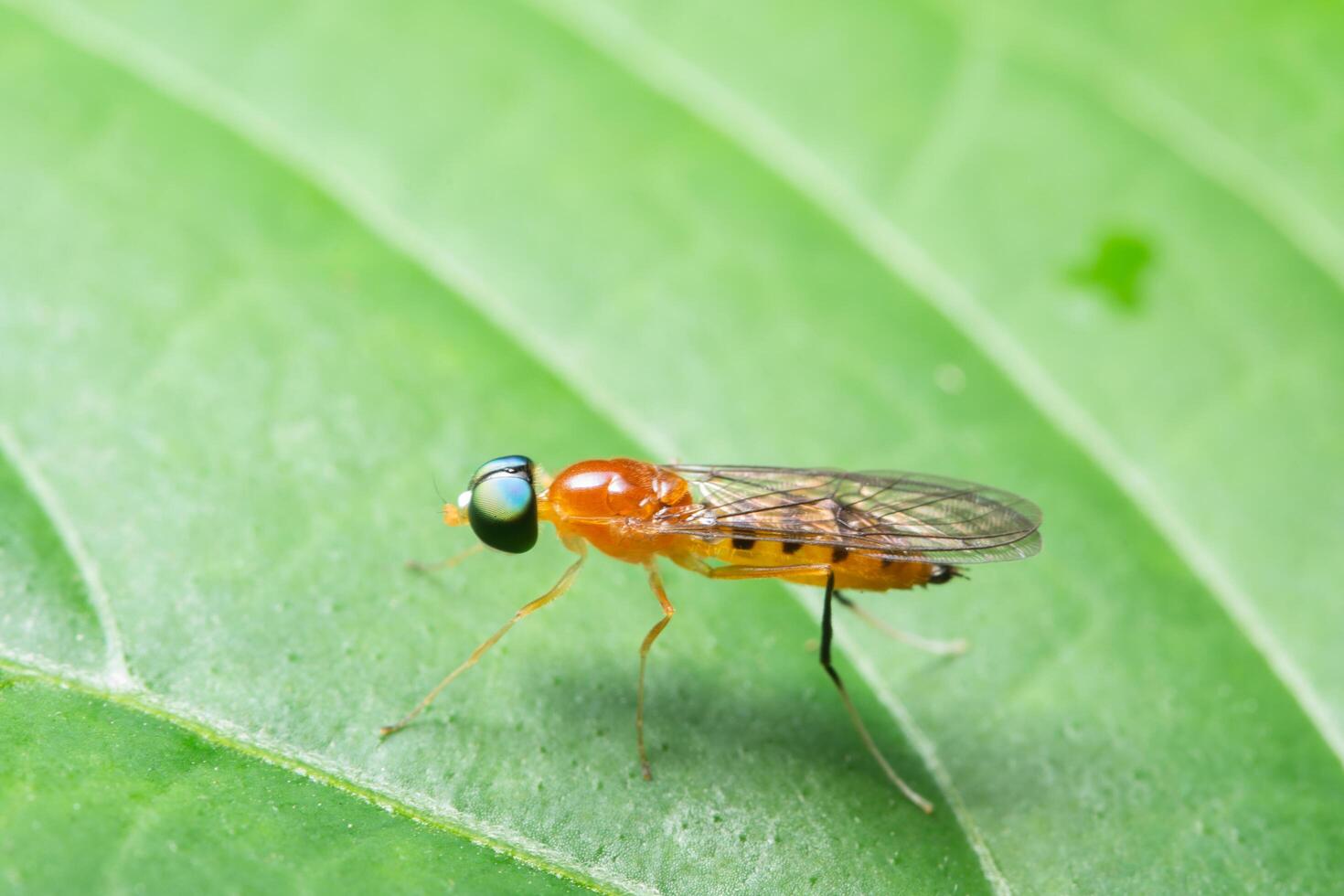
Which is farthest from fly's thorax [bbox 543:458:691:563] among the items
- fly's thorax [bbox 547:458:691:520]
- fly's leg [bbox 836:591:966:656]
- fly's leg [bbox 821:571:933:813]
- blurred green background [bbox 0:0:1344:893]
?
fly's leg [bbox 836:591:966:656]

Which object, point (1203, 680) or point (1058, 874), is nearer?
point (1058, 874)

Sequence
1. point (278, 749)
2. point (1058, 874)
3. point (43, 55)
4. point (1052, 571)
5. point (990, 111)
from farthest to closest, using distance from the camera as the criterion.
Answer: point (990, 111)
point (43, 55)
point (1052, 571)
point (1058, 874)
point (278, 749)

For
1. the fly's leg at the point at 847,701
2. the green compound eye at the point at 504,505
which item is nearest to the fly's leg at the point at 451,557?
the green compound eye at the point at 504,505

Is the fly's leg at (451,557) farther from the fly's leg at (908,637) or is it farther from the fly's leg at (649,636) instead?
the fly's leg at (908,637)

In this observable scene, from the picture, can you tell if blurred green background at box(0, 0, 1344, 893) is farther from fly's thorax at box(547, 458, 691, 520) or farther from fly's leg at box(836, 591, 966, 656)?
fly's thorax at box(547, 458, 691, 520)

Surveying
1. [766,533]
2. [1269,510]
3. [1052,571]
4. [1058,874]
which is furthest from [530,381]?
[1269,510]

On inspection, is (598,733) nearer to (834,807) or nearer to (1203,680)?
(834,807)

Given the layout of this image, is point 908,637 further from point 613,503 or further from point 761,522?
point 613,503

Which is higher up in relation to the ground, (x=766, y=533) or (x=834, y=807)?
(x=766, y=533)

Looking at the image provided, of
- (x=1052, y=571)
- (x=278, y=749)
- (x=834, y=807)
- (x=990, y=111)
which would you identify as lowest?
(x=278, y=749)
